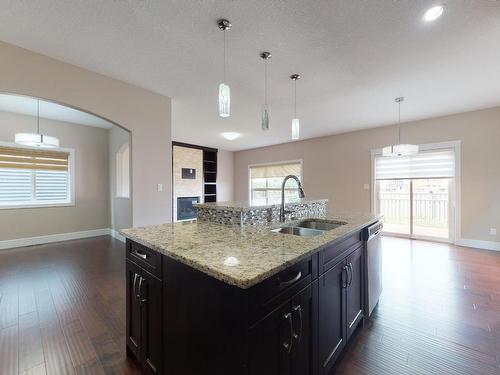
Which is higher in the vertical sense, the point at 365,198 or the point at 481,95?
the point at 481,95

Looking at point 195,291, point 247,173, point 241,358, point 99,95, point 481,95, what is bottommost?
point 241,358

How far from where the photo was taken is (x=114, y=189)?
18.0 feet

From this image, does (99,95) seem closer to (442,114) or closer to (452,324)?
(452,324)

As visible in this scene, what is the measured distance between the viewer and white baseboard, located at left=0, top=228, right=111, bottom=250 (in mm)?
4418

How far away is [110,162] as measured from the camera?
5.66 meters

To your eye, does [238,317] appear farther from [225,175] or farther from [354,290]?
[225,175]

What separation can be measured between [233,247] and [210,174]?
23.5ft

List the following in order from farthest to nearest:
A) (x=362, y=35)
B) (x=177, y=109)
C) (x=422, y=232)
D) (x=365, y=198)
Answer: (x=365, y=198), (x=422, y=232), (x=177, y=109), (x=362, y=35)

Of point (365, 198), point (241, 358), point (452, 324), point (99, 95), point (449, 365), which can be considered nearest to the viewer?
point (241, 358)

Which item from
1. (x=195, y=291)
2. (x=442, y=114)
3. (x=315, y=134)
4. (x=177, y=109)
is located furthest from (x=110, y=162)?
(x=442, y=114)

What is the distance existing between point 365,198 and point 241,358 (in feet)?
18.0

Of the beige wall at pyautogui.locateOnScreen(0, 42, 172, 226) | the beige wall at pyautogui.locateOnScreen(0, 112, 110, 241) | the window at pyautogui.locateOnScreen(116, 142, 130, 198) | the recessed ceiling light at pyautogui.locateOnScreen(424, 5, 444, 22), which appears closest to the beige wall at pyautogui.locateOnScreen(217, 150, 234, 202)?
the window at pyautogui.locateOnScreen(116, 142, 130, 198)

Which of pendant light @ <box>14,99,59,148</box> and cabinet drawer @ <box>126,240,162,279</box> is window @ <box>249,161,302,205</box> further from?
cabinet drawer @ <box>126,240,162,279</box>

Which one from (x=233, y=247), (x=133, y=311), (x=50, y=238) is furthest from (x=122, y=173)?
(x=233, y=247)
